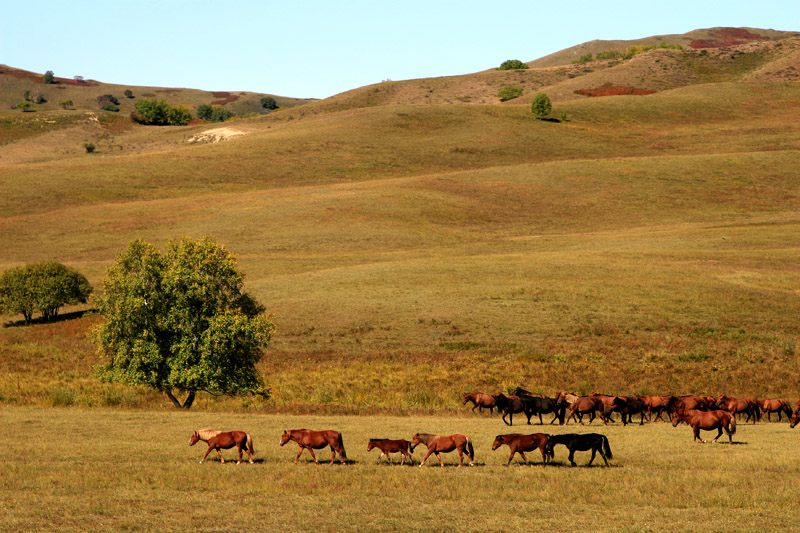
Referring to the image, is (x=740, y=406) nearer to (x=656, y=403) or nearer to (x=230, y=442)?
(x=656, y=403)

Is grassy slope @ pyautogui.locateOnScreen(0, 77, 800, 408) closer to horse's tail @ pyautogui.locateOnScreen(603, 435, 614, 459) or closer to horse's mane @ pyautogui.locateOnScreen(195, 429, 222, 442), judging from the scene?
horse's tail @ pyautogui.locateOnScreen(603, 435, 614, 459)

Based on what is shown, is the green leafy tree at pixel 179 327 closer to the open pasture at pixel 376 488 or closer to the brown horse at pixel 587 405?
the open pasture at pixel 376 488

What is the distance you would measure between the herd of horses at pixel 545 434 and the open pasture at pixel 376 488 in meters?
0.53

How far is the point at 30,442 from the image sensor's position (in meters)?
23.4

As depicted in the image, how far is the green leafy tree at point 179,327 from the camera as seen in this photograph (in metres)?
36.4

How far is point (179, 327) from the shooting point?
37.2 m

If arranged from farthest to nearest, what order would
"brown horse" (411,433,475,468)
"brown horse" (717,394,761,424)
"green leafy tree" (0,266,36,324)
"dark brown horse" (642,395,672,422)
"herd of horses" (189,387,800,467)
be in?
"green leafy tree" (0,266,36,324) < "dark brown horse" (642,395,672,422) < "brown horse" (717,394,761,424) < "herd of horses" (189,387,800,467) < "brown horse" (411,433,475,468)

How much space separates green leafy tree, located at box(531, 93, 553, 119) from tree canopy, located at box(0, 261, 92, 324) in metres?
127

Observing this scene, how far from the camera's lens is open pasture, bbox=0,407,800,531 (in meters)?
15.4

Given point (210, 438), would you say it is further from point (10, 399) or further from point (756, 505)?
point (10, 399)

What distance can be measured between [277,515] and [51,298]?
177 feet

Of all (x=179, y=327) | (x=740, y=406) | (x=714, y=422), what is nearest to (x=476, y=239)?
(x=179, y=327)

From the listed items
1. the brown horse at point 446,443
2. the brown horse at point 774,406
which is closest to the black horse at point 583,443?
the brown horse at point 446,443

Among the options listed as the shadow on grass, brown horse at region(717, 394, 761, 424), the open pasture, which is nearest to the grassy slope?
the shadow on grass
